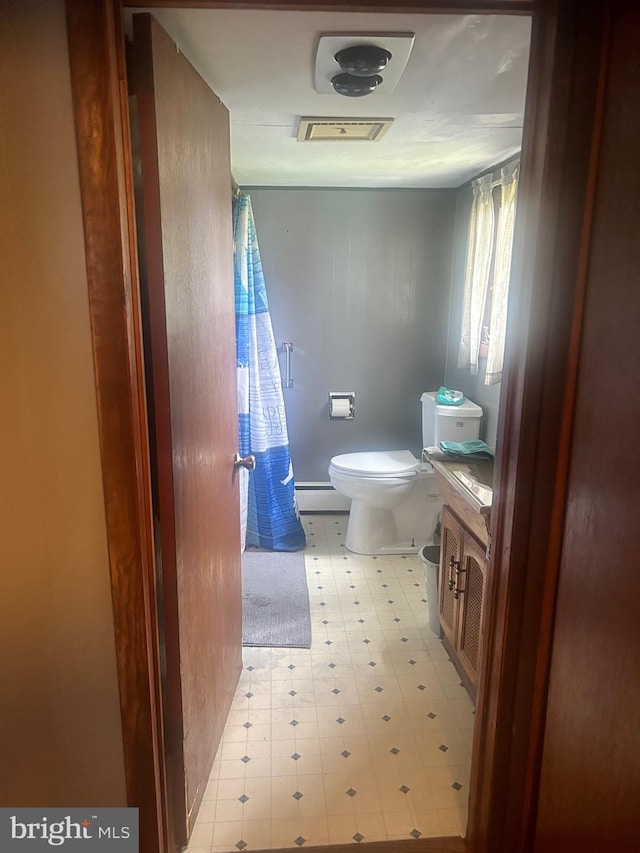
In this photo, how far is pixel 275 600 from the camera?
276 centimetres

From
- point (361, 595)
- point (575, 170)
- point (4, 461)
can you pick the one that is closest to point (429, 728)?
point (361, 595)

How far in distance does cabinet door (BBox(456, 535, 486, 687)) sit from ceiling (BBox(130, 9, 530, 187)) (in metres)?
1.39

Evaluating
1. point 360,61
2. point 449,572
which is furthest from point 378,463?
point 360,61

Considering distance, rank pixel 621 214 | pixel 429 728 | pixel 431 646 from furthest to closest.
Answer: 1. pixel 431 646
2. pixel 429 728
3. pixel 621 214

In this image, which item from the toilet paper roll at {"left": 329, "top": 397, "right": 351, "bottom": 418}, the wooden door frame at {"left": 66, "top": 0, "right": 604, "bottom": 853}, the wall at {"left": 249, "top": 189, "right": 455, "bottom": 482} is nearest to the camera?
the wooden door frame at {"left": 66, "top": 0, "right": 604, "bottom": 853}

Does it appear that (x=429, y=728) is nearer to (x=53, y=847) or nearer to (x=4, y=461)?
(x=53, y=847)

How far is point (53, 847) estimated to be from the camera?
50.5 inches

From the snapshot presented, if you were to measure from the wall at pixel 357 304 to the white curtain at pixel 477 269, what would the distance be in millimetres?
474

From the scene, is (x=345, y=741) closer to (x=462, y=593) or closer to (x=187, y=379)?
(x=462, y=593)

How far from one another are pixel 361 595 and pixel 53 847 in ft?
5.73

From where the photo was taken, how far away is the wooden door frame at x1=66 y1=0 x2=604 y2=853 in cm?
105

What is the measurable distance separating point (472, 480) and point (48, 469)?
55.3 inches

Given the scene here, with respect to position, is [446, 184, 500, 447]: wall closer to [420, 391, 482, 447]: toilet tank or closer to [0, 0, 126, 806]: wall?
[420, 391, 482, 447]: toilet tank

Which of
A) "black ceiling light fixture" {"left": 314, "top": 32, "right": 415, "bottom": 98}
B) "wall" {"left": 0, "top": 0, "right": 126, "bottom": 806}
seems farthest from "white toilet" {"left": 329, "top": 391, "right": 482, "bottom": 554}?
"wall" {"left": 0, "top": 0, "right": 126, "bottom": 806}
